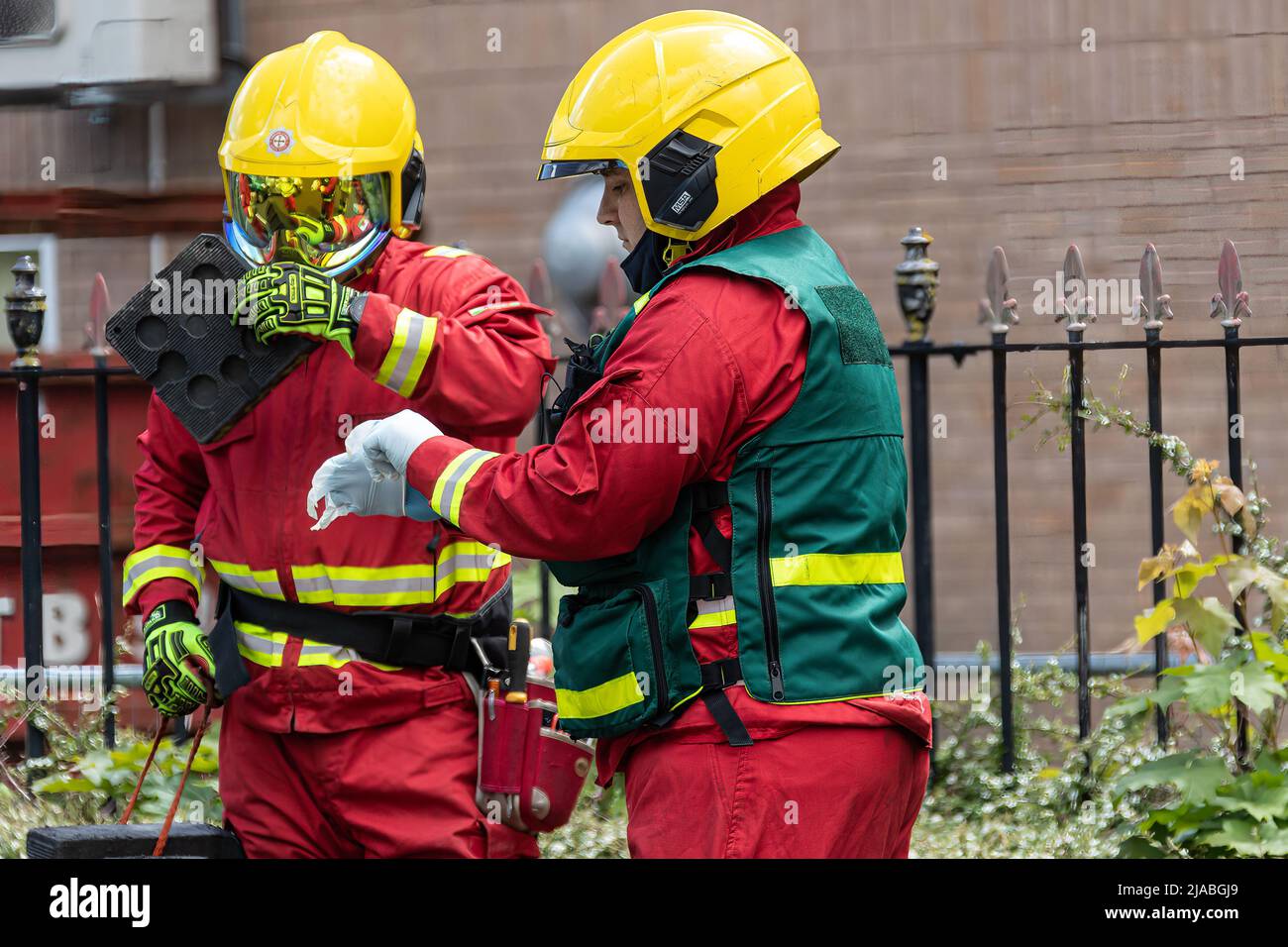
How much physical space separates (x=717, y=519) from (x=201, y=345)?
3.69 ft

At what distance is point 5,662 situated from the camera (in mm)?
5344

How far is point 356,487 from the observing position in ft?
8.36

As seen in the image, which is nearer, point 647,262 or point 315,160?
point 647,262

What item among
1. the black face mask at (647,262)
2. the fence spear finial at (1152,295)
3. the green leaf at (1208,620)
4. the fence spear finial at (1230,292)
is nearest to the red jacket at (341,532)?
the black face mask at (647,262)

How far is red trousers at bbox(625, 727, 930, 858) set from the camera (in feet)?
7.56

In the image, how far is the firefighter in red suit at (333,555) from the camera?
9.56 ft

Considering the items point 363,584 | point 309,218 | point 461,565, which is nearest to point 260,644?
point 363,584

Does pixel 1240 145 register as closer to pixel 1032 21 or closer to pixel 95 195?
pixel 1032 21

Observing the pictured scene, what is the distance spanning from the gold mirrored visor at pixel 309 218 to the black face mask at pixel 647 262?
0.61 meters

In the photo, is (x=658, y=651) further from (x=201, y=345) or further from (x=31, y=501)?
(x=31, y=501)

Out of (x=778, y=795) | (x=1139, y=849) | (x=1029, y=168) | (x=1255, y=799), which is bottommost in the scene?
(x=1139, y=849)

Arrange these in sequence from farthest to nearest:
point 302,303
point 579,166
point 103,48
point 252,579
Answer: point 103,48 < point 252,579 < point 302,303 < point 579,166

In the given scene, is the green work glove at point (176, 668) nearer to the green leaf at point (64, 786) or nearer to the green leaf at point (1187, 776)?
the green leaf at point (64, 786)
